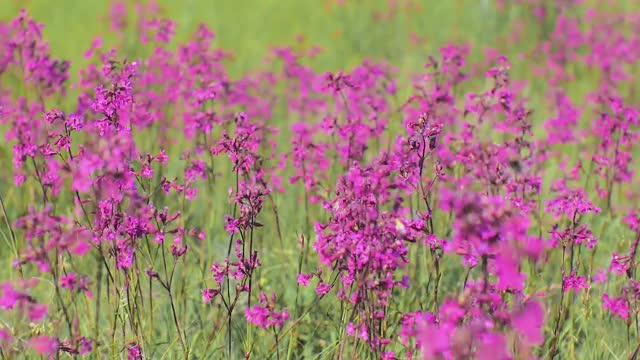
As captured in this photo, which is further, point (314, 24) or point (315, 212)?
point (314, 24)

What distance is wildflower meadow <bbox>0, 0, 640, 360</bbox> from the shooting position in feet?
9.03

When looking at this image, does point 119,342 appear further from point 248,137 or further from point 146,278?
point 248,137

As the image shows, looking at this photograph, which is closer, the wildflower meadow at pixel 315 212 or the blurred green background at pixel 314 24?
the wildflower meadow at pixel 315 212

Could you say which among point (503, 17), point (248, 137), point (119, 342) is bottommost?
point (119, 342)

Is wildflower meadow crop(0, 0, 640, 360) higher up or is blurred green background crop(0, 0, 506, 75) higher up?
blurred green background crop(0, 0, 506, 75)

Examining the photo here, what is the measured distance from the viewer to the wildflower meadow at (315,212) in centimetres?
275

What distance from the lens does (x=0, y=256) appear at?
530cm

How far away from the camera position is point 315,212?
5.46 m

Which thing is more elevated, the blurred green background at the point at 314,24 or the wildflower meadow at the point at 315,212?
the blurred green background at the point at 314,24

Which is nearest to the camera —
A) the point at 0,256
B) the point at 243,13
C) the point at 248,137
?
the point at 248,137

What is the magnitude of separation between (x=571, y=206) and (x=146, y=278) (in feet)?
7.87

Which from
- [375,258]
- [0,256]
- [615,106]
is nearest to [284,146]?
[0,256]

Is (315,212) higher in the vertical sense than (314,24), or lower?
lower

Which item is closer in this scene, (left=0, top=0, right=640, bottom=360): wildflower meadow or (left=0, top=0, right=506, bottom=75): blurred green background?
(left=0, top=0, right=640, bottom=360): wildflower meadow
